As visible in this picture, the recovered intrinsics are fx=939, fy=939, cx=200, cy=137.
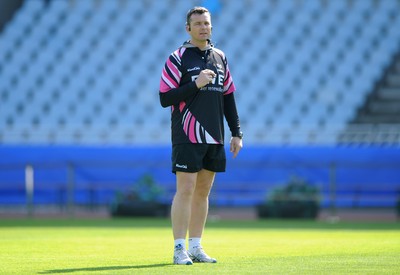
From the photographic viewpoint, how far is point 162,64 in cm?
2312

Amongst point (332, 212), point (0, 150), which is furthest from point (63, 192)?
point (332, 212)

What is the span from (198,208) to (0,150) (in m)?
11.0

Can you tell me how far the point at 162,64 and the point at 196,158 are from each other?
1670 centimetres

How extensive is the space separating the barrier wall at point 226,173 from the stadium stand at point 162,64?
250cm

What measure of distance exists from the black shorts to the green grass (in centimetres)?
67

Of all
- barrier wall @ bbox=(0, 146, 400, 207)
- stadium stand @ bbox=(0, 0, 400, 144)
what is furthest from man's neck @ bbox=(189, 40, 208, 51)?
stadium stand @ bbox=(0, 0, 400, 144)

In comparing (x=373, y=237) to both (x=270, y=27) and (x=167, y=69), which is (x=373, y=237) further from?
(x=270, y=27)

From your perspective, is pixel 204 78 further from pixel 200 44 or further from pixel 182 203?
pixel 182 203

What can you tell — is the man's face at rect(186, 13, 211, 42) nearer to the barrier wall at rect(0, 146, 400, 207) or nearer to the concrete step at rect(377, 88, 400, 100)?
the barrier wall at rect(0, 146, 400, 207)

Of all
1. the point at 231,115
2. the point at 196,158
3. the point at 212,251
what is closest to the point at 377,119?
the point at 212,251

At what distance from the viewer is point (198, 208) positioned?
6.79 m

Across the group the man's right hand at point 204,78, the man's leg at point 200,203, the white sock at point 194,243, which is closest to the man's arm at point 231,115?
the man's leg at point 200,203

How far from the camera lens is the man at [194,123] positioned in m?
6.55

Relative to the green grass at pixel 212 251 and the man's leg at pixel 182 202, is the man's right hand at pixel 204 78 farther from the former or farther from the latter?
the green grass at pixel 212 251
